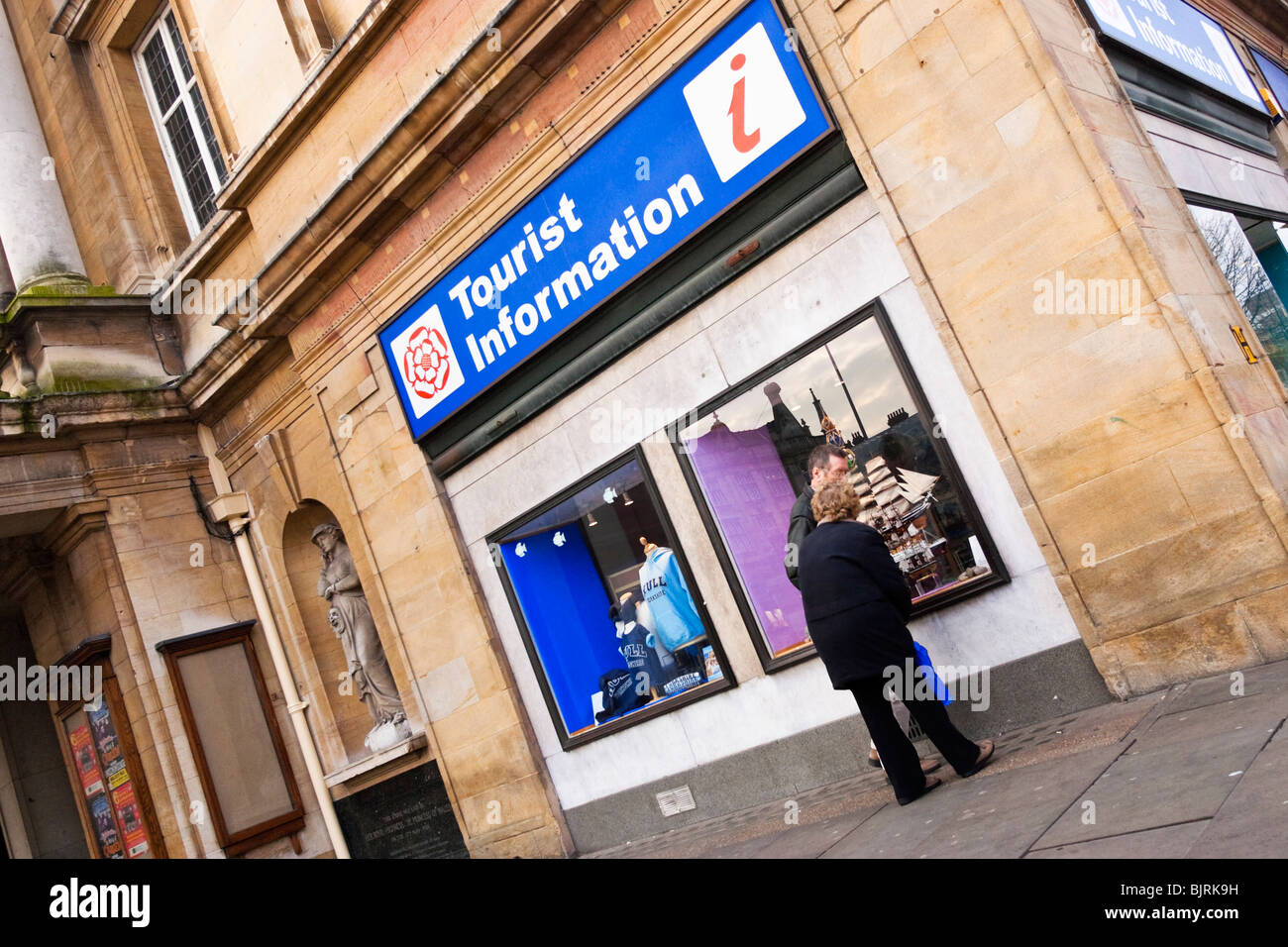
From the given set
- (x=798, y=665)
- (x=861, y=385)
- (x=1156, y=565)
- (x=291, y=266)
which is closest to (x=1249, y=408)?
(x=1156, y=565)

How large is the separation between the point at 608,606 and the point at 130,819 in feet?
23.6

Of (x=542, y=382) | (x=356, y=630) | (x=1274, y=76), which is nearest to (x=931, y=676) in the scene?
(x=542, y=382)

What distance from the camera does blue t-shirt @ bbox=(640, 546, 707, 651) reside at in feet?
28.1

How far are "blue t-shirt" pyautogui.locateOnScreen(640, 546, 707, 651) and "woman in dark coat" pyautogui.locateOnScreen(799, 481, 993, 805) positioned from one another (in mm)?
2432

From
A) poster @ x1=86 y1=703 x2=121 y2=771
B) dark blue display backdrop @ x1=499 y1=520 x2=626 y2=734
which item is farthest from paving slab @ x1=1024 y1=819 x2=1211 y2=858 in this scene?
poster @ x1=86 y1=703 x2=121 y2=771

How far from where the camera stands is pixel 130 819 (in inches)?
504

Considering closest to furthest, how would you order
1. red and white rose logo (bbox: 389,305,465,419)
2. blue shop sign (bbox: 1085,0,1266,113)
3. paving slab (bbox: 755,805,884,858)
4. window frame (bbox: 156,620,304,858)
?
paving slab (bbox: 755,805,884,858)
blue shop sign (bbox: 1085,0,1266,113)
red and white rose logo (bbox: 389,305,465,419)
window frame (bbox: 156,620,304,858)

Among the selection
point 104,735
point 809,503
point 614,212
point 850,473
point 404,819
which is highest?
point 614,212

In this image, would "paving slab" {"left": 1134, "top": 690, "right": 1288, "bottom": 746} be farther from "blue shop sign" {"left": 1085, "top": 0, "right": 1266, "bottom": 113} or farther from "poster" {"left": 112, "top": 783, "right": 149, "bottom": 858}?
"poster" {"left": 112, "top": 783, "right": 149, "bottom": 858}

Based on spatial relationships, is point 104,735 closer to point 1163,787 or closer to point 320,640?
point 320,640

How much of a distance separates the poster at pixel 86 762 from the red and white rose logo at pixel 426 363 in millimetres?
6975

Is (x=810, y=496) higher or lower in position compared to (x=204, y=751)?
lower

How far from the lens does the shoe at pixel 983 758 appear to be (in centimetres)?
595

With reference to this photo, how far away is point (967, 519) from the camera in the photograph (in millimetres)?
6836
